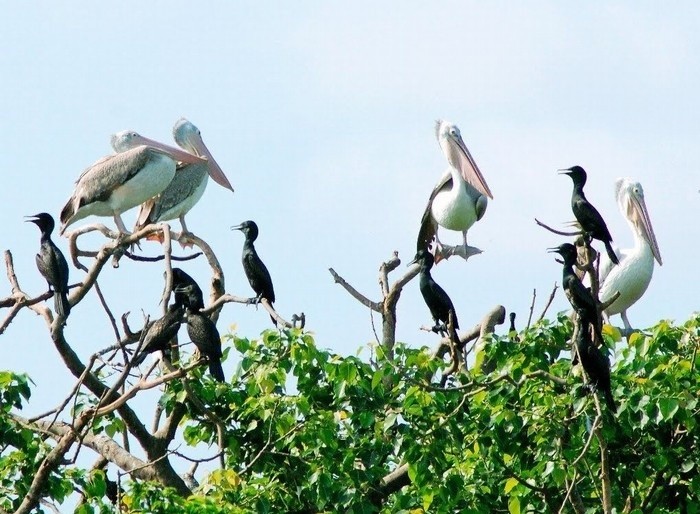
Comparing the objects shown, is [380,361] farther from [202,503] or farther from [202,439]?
[202,503]

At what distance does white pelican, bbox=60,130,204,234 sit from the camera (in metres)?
13.7

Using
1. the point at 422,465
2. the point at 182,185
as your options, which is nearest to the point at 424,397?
the point at 422,465

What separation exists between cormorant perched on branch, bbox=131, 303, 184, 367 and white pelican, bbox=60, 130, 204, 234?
443 cm

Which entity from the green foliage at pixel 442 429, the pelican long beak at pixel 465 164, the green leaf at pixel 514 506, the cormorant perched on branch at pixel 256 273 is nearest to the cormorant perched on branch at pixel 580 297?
the green foliage at pixel 442 429

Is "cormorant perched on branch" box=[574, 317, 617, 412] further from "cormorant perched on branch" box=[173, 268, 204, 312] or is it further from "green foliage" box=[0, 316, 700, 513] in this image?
"cormorant perched on branch" box=[173, 268, 204, 312]

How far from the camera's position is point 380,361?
8969 mm

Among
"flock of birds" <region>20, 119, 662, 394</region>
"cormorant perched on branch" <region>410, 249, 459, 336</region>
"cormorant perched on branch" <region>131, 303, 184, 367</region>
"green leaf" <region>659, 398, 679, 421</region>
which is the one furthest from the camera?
"cormorant perched on branch" <region>410, 249, 459, 336</region>

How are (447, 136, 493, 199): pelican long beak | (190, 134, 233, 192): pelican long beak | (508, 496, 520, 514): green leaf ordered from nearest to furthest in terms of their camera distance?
1. (508, 496, 520, 514): green leaf
2. (447, 136, 493, 199): pelican long beak
3. (190, 134, 233, 192): pelican long beak

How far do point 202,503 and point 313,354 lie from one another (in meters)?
1.95

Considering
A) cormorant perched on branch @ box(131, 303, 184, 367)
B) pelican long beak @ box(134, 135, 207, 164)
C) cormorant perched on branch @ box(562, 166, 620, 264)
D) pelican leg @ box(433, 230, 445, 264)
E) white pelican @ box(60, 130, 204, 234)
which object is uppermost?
pelican long beak @ box(134, 135, 207, 164)

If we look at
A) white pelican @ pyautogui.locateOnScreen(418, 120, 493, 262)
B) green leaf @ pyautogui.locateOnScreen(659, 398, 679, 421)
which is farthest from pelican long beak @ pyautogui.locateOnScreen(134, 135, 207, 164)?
green leaf @ pyautogui.locateOnScreen(659, 398, 679, 421)

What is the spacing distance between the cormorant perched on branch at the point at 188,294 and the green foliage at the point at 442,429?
2.16 ft

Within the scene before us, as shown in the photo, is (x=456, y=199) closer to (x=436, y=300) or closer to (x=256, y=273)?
(x=256, y=273)

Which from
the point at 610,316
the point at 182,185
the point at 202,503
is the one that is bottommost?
the point at 202,503
